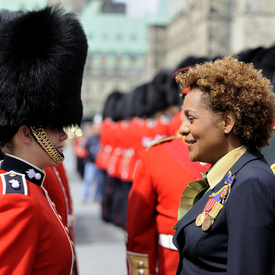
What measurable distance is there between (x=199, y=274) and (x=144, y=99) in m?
6.18

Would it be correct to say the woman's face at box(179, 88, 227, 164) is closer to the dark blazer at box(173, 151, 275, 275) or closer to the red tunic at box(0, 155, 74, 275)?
the dark blazer at box(173, 151, 275, 275)

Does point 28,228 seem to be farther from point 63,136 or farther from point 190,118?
point 190,118

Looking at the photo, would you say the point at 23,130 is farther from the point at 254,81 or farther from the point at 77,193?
the point at 77,193

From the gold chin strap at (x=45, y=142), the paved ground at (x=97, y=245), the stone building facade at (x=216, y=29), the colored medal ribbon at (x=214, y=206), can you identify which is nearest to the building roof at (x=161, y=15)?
the stone building facade at (x=216, y=29)

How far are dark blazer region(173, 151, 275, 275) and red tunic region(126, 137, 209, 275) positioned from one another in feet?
2.96

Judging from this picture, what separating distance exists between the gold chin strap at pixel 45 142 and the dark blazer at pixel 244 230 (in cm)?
65

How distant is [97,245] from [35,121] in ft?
16.1

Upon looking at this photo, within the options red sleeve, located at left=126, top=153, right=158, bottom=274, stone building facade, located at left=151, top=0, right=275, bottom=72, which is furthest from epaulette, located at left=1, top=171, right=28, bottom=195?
stone building facade, located at left=151, top=0, right=275, bottom=72

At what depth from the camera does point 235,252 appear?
1868 mm

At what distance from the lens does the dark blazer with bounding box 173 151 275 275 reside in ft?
6.05

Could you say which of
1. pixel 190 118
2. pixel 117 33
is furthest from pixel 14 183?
pixel 117 33

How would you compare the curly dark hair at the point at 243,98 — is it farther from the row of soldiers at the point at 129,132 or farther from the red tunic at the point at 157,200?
the row of soldiers at the point at 129,132

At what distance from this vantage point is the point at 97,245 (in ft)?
23.0

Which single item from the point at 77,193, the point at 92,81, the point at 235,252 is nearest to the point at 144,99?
the point at 77,193
